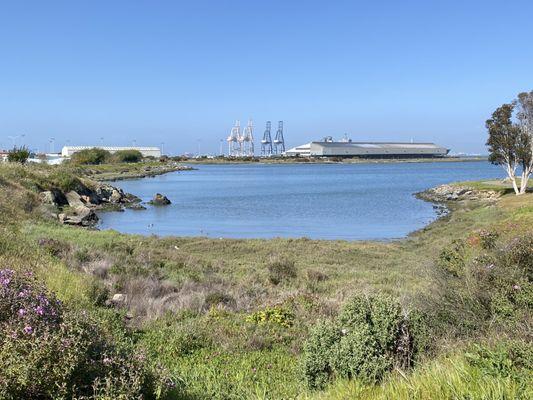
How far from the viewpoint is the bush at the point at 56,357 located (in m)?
3.70

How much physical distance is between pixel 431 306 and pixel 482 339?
167 cm

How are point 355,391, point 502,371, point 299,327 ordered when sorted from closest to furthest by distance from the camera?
point 502,371 < point 355,391 < point 299,327

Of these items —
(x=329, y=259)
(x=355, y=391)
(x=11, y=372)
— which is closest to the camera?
(x=11, y=372)

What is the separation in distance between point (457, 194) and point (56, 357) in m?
61.8

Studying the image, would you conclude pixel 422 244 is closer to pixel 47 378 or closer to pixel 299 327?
pixel 299 327

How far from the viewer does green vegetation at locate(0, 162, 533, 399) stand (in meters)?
4.12

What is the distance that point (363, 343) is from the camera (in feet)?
18.4

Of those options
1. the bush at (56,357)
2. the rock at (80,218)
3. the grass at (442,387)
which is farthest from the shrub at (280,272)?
the rock at (80,218)

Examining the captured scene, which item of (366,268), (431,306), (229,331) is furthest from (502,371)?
(366,268)

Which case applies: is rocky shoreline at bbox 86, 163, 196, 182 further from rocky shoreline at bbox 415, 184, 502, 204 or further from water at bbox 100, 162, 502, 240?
rocky shoreline at bbox 415, 184, 502, 204

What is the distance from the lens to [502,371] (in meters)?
4.59

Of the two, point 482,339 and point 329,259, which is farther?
point 329,259

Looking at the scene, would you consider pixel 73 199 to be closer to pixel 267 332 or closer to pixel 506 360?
pixel 267 332

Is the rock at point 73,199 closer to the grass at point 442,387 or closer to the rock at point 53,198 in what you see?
the rock at point 53,198
